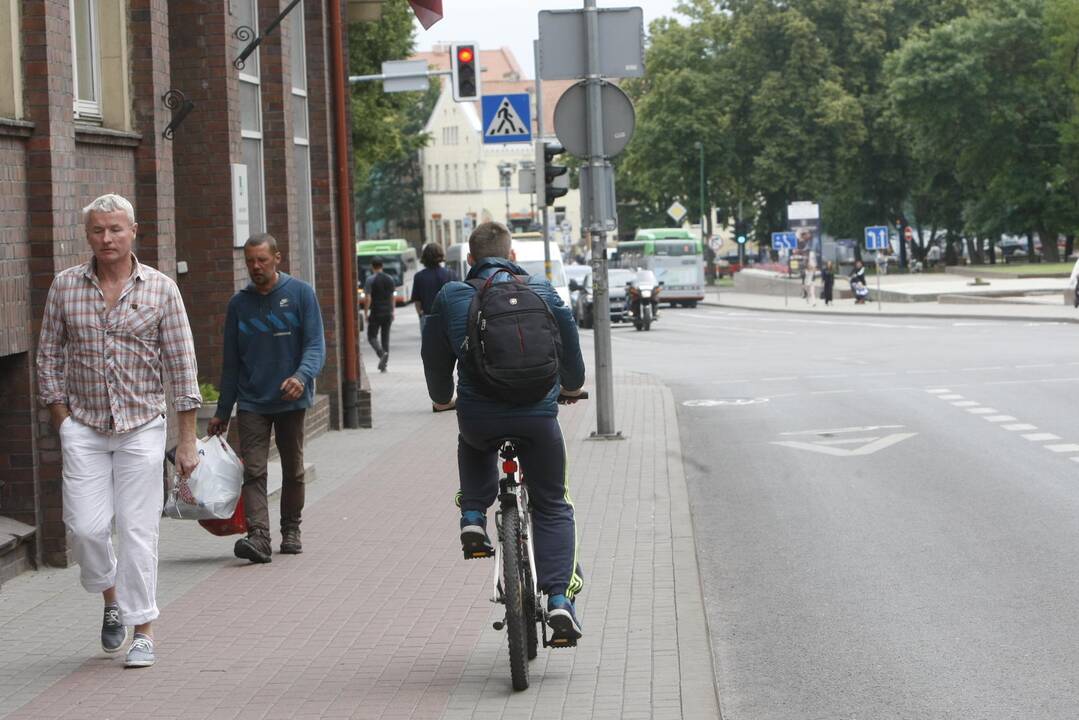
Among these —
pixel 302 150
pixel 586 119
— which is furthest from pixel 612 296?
pixel 586 119

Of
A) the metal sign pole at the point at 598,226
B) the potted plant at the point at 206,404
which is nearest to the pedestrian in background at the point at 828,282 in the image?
the metal sign pole at the point at 598,226

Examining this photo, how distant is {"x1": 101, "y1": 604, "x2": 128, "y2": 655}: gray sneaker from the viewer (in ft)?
24.1

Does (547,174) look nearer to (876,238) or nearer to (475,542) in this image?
(475,542)

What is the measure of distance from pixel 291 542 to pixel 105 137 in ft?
9.38

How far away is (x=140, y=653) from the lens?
7.16 m

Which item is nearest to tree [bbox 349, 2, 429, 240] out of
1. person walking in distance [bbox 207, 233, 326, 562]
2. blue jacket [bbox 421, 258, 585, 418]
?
person walking in distance [bbox 207, 233, 326, 562]

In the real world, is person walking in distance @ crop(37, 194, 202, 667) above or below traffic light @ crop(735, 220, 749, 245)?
below

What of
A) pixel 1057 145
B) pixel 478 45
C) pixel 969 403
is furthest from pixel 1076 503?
pixel 1057 145

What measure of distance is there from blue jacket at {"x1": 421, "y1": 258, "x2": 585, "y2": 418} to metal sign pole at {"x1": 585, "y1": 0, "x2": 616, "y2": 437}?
351 inches

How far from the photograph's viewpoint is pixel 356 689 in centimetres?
670

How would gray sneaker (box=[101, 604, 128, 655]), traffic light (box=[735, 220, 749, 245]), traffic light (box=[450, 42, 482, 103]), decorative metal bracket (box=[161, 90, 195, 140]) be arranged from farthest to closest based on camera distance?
traffic light (box=[735, 220, 749, 245])
traffic light (box=[450, 42, 482, 103])
decorative metal bracket (box=[161, 90, 195, 140])
gray sneaker (box=[101, 604, 128, 655])

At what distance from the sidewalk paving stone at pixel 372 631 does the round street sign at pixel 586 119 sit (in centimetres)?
438

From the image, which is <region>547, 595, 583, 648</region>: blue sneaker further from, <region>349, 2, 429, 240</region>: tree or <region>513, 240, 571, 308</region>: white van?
<region>513, 240, 571, 308</region>: white van

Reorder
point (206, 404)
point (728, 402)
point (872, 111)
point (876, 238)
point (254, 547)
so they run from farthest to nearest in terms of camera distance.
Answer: point (872, 111) < point (876, 238) < point (728, 402) < point (206, 404) < point (254, 547)
